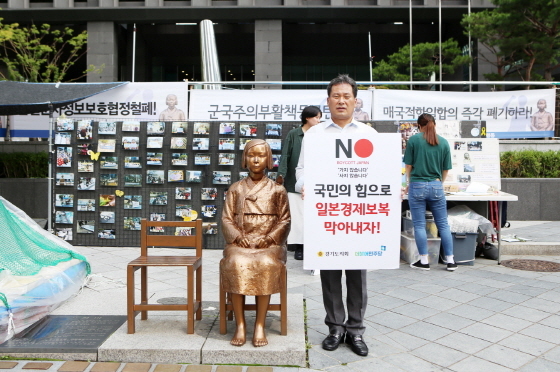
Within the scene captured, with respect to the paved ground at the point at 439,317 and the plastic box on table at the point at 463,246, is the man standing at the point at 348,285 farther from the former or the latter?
the plastic box on table at the point at 463,246

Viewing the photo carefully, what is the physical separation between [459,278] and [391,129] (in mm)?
3147

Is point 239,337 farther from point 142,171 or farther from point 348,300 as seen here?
point 142,171

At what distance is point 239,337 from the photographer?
411 cm

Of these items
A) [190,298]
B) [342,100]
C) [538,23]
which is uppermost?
[538,23]

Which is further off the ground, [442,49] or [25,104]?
[442,49]

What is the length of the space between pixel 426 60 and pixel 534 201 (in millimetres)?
17060

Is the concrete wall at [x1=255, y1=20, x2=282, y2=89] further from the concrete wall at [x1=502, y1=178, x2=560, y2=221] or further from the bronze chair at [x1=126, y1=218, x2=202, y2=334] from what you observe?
the bronze chair at [x1=126, y1=218, x2=202, y2=334]

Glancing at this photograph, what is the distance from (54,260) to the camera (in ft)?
19.1

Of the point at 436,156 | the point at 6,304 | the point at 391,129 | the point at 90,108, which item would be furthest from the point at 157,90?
the point at 6,304

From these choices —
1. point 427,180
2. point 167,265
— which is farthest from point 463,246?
point 167,265

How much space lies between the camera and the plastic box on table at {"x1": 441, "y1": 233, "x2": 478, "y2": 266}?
7451 mm

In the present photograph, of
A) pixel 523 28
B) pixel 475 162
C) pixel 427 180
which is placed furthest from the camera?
pixel 523 28

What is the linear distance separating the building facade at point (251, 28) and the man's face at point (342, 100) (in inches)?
1004

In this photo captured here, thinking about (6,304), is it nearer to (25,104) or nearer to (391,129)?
(25,104)
